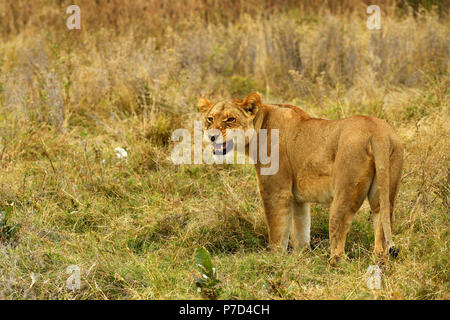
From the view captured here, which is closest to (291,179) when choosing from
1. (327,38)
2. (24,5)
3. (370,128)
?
(370,128)

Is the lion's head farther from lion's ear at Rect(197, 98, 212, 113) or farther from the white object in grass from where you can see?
the white object in grass

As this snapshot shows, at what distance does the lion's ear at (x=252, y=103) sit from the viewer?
455 centimetres

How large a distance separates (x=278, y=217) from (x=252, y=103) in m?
0.88

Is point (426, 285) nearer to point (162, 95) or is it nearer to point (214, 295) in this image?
point (214, 295)

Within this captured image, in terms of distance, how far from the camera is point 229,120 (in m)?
4.57

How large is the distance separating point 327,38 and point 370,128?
5.22 m

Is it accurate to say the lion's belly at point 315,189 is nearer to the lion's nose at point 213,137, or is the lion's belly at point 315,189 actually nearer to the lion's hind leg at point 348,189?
the lion's hind leg at point 348,189

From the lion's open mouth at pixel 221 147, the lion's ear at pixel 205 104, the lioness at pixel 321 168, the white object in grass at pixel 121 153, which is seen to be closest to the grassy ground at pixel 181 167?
the white object in grass at pixel 121 153

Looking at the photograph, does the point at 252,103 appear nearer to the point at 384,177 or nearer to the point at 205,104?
the point at 205,104

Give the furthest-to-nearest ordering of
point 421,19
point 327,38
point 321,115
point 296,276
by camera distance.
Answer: point 421,19
point 327,38
point 321,115
point 296,276

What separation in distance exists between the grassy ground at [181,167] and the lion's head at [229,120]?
0.73 meters

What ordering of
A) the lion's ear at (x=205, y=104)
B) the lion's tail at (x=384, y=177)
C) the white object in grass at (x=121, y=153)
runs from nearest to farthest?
the lion's tail at (x=384, y=177) < the lion's ear at (x=205, y=104) < the white object in grass at (x=121, y=153)

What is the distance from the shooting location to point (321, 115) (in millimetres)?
6887

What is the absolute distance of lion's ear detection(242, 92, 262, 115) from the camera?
4555mm
